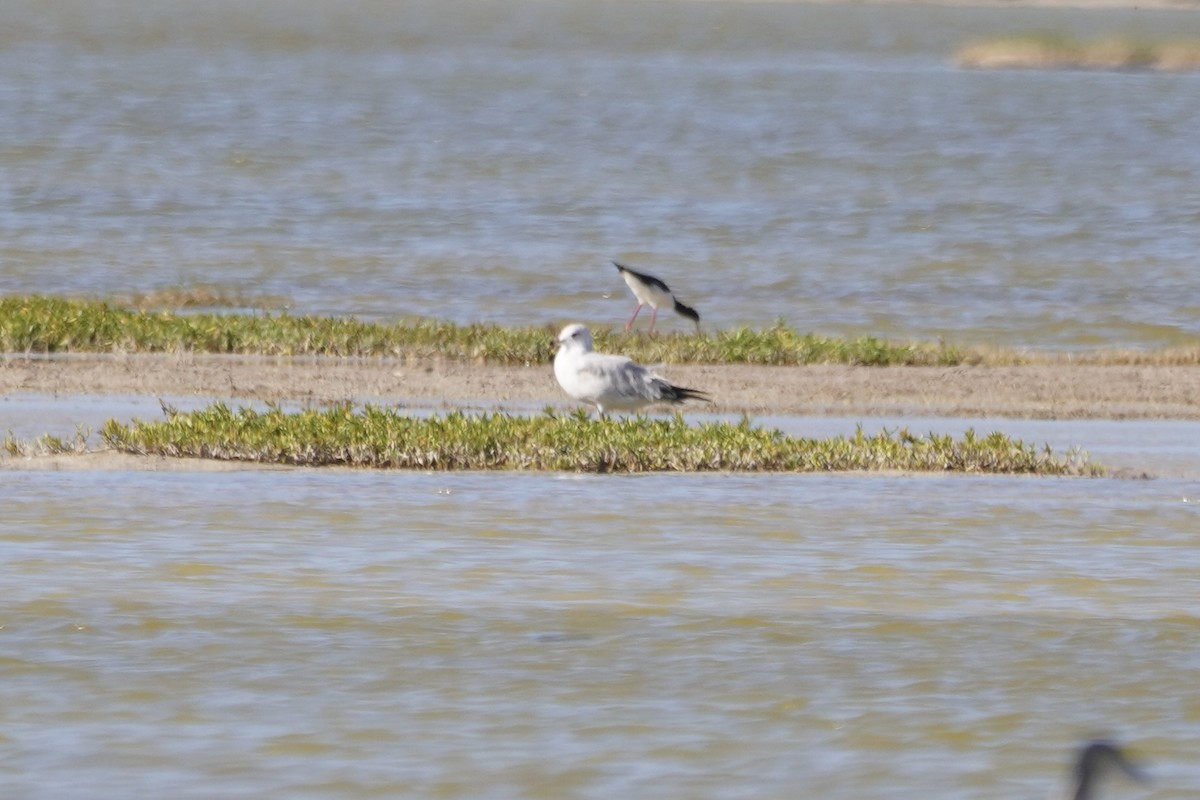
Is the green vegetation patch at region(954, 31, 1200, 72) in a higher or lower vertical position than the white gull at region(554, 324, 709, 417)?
higher

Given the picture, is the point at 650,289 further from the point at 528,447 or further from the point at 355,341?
the point at 528,447

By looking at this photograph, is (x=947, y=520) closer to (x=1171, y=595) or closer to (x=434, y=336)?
(x=1171, y=595)

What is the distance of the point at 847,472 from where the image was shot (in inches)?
529

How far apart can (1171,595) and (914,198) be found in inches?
1059

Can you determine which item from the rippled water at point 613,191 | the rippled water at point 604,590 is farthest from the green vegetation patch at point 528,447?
the rippled water at point 613,191

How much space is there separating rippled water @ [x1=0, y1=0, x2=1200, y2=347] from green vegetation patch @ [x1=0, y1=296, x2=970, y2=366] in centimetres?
347

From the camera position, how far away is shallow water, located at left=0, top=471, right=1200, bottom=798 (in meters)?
7.52

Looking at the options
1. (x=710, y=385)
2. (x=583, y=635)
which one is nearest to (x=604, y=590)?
(x=583, y=635)

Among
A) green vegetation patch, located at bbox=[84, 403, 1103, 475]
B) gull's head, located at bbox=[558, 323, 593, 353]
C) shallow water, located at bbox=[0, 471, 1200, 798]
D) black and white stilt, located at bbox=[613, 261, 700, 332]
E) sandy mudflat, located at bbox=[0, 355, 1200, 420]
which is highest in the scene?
black and white stilt, located at bbox=[613, 261, 700, 332]

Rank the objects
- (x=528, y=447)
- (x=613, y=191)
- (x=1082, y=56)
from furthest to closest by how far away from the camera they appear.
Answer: (x=1082, y=56)
(x=613, y=191)
(x=528, y=447)

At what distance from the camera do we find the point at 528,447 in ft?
43.7

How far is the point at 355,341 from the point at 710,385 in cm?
285

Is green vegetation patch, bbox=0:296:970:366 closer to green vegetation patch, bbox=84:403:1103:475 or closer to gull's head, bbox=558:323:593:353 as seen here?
gull's head, bbox=558:323:593:353

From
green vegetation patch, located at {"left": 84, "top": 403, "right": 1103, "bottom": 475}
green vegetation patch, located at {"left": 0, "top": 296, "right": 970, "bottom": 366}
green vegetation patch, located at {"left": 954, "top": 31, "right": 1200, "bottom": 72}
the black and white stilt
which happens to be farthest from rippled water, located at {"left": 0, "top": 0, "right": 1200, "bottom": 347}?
green vegetation patch, located at {"left": 954, "top": 31, "right": 1200, "bottom": 72}
